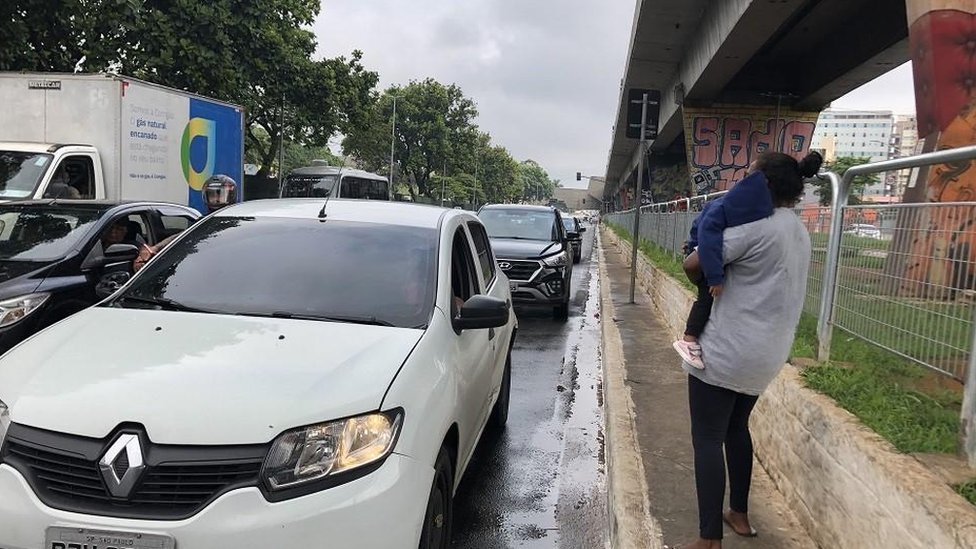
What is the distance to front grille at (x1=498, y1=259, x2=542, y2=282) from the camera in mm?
10258

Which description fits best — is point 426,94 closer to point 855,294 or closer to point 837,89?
point 837,89

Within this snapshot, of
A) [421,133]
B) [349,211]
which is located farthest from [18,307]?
[421,133]

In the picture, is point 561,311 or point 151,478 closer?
point 151,478

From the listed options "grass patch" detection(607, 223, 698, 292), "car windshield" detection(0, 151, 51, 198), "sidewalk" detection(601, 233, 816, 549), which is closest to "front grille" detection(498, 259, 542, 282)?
"grass patch" detection(607, 223, 698, 292)

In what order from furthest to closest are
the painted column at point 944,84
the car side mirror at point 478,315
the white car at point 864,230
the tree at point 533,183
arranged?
the tree at point 533,183 < the painted column at point 944,84 < the white car at point 864,230 < the car side mirror at point 478,315

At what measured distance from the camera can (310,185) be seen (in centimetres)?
2312

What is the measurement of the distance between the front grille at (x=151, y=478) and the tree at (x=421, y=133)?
47.5 metres

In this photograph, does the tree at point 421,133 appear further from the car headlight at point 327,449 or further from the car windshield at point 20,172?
the car headlight at point 327,449

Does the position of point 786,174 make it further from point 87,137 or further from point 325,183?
point 325,183

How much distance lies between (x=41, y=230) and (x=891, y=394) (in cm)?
602

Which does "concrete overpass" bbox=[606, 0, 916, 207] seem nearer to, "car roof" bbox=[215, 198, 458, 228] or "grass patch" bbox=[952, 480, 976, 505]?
"car roof" bbox=[215, 198, 458, 228]

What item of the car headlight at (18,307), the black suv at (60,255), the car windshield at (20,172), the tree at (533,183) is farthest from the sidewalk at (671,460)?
the tree at (533,183)

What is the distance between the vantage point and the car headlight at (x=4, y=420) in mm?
2432

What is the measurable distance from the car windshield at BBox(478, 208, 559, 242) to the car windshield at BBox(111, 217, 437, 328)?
7.80m
